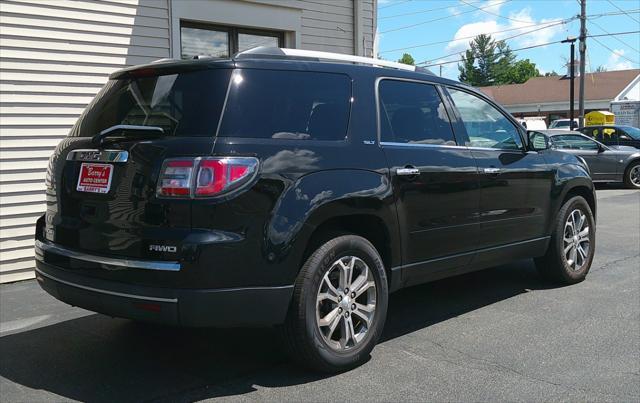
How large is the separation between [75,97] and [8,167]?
1.07m

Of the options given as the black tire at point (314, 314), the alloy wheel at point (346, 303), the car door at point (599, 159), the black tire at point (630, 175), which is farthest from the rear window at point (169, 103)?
the black tire at point (630, 175)

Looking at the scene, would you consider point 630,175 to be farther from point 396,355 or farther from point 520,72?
point 520,72

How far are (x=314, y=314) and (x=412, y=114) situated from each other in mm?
1711

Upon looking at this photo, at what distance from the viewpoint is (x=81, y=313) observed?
17.2 feet

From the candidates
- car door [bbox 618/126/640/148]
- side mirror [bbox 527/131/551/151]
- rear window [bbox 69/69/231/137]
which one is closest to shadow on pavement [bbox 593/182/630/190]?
car door [bbox 618/126/640/148]

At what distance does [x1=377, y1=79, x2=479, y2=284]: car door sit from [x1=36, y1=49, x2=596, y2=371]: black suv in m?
0.01

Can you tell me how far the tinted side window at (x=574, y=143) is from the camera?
16422 millimetres

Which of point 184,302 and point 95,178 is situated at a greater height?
point 95,178

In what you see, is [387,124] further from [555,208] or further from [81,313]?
[81,313]

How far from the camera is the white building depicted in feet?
21.2

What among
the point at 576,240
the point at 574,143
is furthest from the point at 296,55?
the point at 574,143

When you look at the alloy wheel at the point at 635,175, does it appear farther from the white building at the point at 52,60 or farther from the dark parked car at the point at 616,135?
the white building at the point at 52,60

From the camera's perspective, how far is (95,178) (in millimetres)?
3623

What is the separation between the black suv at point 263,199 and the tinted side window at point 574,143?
1293cm
